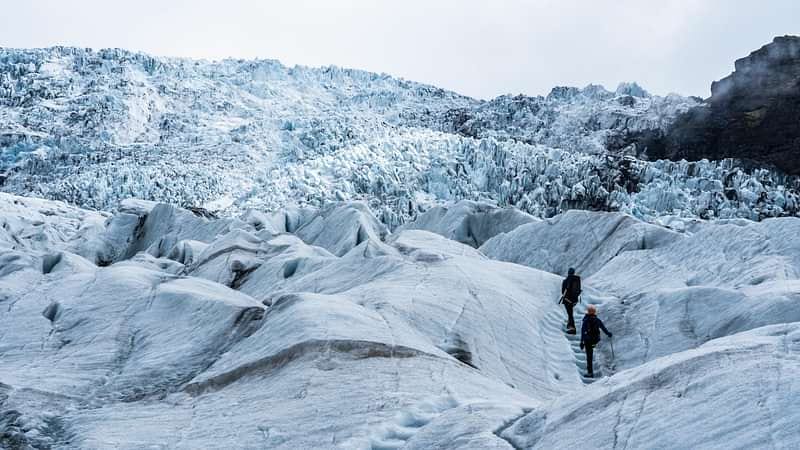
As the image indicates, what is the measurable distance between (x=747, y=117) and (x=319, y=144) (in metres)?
55.6

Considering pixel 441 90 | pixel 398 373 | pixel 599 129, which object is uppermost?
pixel 441 90

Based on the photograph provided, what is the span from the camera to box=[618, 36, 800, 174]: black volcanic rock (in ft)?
262

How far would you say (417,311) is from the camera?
12898 millimetres

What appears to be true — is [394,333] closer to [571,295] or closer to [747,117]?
[571,295]

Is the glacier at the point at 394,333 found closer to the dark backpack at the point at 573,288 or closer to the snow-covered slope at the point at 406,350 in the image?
the snow-covered slope at the point at 406,350

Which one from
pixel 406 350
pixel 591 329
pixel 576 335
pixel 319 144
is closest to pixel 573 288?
pixel 576 335

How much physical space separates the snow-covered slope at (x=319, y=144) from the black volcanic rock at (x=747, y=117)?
5.09 metres

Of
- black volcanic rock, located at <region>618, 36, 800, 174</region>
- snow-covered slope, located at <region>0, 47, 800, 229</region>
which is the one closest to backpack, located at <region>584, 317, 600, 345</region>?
snow-covered slope, located at <region>0, 47, 800, 229</region>

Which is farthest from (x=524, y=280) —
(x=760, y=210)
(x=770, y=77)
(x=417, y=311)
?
(x=770, y=77)

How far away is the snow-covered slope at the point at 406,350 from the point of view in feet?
23.2

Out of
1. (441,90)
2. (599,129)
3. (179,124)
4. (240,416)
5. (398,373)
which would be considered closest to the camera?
(240,416)

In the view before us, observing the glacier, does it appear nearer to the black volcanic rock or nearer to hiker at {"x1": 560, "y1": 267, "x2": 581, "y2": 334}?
hiker at {"x1": 560, "y1": 267, "x2": 581, "y2": 334}

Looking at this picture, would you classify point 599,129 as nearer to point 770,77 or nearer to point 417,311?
point 770,77

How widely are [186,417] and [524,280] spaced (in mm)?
10335
